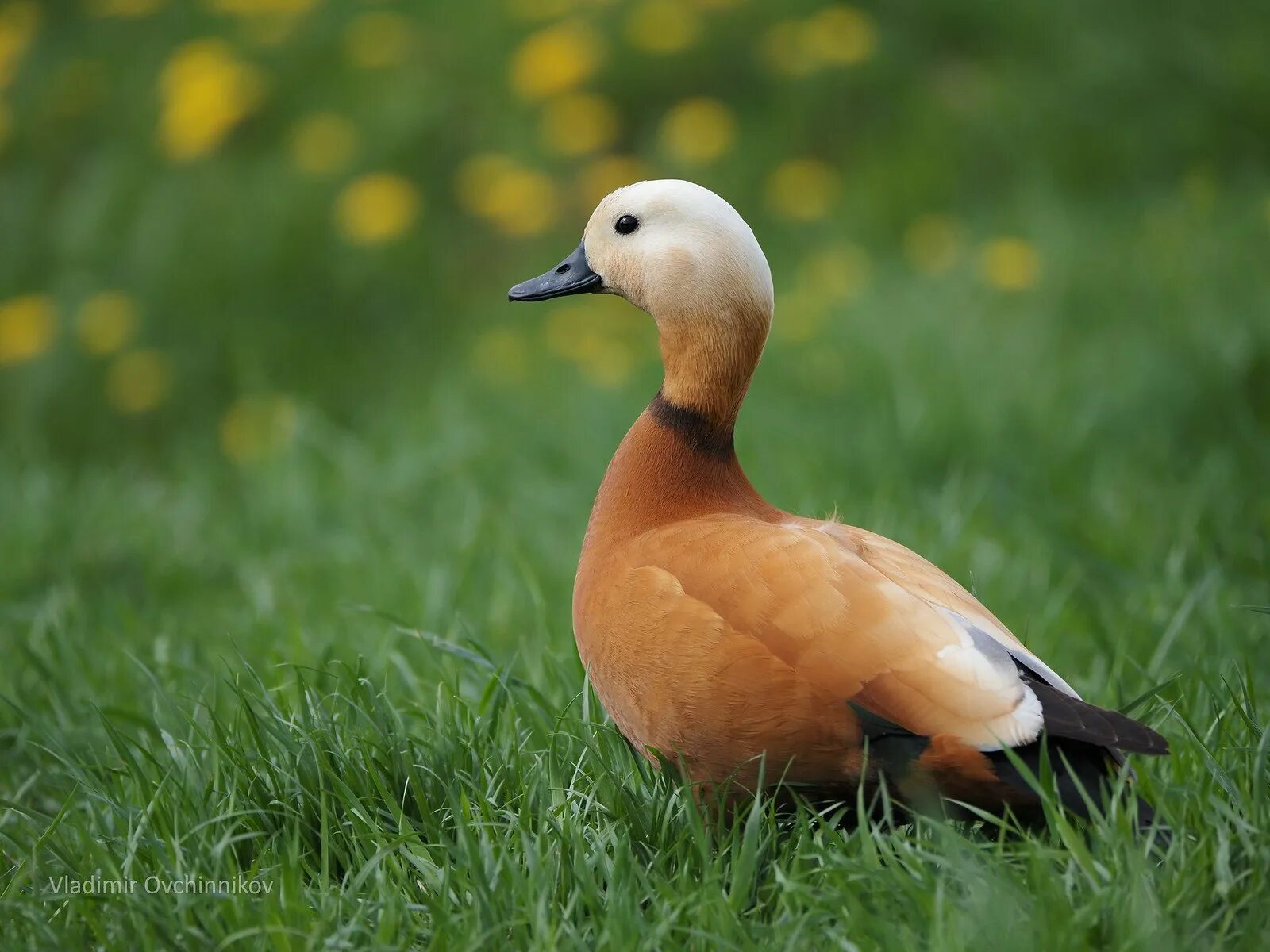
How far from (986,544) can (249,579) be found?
6.77ft

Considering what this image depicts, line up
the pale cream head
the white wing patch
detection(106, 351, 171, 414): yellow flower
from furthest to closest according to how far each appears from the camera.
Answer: detection(106, 351, 171, 414): yellow flower
the pale cream head
the white wing patch

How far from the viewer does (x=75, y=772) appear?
2.41 metres

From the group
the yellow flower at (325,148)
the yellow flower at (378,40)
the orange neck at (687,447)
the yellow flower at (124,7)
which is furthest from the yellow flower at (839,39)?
the orange neck at (687,447)

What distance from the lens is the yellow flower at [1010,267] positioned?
16.1ft

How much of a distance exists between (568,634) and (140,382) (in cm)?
332

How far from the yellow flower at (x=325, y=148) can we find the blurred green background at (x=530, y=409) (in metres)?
0.02

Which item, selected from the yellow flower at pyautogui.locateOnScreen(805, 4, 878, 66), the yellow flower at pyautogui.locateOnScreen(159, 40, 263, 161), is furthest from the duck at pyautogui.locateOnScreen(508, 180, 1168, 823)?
the yellow flower at pyautogui.locateOnScreen(159, 40, 263, 161)

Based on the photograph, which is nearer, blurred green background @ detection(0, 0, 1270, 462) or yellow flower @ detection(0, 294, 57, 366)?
blurred green background @ detection(0, 0, 1270, 462)

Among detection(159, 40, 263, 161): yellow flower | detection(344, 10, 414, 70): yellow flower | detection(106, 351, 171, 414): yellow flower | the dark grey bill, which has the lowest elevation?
detection(106, 351, 171, 414): yellow flower

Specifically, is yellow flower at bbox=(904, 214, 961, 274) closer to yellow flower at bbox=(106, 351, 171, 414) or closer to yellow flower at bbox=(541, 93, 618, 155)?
yellow flower at bbox=(541, 93, 618, 155)

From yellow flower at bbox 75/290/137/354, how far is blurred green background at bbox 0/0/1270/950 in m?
0.04

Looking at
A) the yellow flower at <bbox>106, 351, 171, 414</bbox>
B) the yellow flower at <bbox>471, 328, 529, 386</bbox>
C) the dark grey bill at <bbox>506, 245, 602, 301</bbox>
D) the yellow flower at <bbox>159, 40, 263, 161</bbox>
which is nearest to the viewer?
the dark grey bill at <bbox>506, 245, 602, 301</bbox>

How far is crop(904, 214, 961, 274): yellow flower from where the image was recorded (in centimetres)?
525

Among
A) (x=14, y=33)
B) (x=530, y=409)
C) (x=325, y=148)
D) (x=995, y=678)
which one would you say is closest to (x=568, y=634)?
(x=995, y=678)
